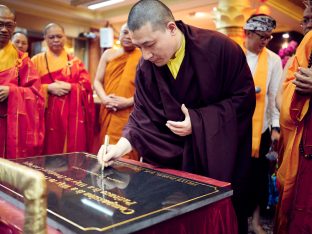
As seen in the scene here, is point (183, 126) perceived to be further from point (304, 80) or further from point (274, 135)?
point (274, 135)

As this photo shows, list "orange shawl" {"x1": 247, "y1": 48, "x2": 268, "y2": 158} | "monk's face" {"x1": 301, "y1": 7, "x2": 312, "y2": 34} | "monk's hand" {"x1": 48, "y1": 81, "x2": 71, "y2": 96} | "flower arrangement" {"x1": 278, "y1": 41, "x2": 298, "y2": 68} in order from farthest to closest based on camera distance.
Answer: "flower arrangement" {"x1": 278, "y1": 41, "x2": 298, "y2": 68} < "monk's hand" {"x1": 48, "y1": 81, "x2": 71, "y2": 96} < "orange shawl" {"x1": 247, "y1": 48, "x2": 268, "y2": 158} < "monk's face" {"x1": 301, "y1": 7, "x2": 312, "y2": 34}

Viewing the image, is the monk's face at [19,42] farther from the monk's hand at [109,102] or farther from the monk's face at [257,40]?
the monk's face at [257,40]

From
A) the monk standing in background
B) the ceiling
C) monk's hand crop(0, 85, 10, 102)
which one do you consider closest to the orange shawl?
the monk standing in background

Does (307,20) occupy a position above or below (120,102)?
above

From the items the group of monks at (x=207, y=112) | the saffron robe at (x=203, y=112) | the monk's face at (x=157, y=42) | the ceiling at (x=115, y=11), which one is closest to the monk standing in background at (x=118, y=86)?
the group of monks at (x=207, y=112)

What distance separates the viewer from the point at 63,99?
282 cm

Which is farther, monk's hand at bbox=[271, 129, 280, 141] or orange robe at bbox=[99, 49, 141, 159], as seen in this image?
orange robe at bbox=[99, 49, 141, 159]

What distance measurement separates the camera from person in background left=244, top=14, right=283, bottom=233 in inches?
87.9

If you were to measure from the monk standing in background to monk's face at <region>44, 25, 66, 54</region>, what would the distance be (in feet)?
1.47

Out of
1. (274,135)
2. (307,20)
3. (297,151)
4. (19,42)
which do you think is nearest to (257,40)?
(307,20)

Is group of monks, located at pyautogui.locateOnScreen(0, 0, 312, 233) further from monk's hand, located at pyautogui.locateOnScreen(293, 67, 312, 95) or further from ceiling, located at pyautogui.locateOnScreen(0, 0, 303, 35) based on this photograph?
ceiling, located at pyautogui.locateOnScreen(0, 0, 303, 35)

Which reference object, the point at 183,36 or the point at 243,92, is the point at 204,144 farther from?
the point at 183,36

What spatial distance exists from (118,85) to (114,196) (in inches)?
71.6

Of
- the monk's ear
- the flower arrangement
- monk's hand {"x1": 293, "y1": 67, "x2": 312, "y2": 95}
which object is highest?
the flower arrangement
